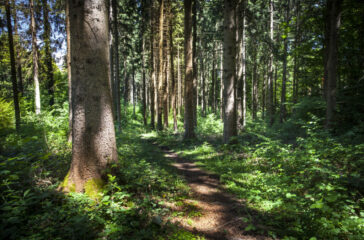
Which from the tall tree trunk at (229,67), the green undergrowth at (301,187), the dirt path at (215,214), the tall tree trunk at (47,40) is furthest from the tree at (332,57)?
the tall tree trunk at (47,40)

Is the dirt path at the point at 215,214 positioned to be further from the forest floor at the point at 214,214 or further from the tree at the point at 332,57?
the tree at the point at 332,57

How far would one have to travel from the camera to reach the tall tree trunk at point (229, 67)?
8000 millimetres

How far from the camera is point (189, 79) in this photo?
11.3 metres

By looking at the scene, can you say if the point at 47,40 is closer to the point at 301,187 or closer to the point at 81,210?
the point at 81,210

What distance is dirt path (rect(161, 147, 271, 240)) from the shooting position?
2.95 metres

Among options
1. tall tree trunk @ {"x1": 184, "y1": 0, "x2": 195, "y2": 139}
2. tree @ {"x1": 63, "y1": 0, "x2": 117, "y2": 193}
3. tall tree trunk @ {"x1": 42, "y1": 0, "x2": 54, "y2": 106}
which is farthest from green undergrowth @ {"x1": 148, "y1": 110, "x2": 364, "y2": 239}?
tall tree trunk @ {"x1": 42, "y1": 0, "x2": 54, "y2": 106}

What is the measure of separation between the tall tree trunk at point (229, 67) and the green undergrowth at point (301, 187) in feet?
3.39

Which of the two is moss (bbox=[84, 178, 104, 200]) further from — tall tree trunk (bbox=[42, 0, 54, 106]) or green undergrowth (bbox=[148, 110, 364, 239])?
tall tree trunk (bbox=[42, 0, 54, 106])

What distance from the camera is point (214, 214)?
11.6ft

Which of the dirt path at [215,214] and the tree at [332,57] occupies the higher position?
the tree at [332,57]

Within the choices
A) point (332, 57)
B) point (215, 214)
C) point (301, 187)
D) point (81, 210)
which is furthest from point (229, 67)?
point (81, 210)

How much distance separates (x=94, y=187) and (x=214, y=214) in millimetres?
2333

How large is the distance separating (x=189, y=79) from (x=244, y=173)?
23.9ft

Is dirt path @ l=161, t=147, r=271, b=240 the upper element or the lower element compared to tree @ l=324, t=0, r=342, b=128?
lower
